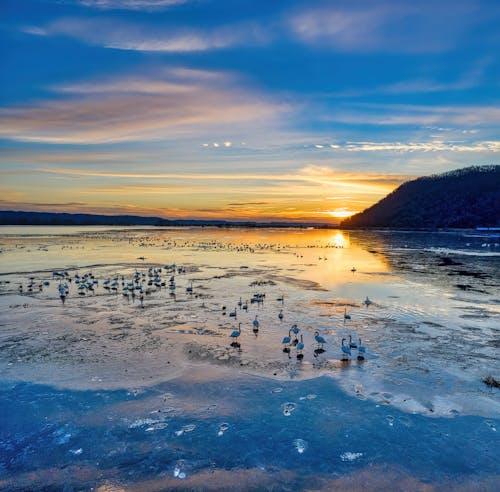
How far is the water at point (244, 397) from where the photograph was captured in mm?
8375

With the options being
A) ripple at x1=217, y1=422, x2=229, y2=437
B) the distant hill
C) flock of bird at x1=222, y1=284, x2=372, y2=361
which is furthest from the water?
the distant hill

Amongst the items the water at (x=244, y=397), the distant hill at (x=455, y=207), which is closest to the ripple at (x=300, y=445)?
the water at (x=244, y=397)

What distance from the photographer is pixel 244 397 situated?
37.6 ft

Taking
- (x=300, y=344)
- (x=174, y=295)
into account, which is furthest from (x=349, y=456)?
(x=174, y=295)

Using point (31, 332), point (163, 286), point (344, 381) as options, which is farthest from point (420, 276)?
point (31, 332)

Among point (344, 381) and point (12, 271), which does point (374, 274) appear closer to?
point (344, 381)

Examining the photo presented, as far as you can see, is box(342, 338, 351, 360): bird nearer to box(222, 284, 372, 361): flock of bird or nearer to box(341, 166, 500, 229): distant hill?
box(222, 284, 372, 361): flock of bird

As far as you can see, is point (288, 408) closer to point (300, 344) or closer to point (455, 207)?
point (300, 344)

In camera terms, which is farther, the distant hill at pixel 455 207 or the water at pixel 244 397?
the distant hill at pixel 455 207

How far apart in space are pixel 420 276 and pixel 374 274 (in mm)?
4000

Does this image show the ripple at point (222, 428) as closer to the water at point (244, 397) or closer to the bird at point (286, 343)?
the water at point (244, 397)

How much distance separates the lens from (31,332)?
17297 millimetres

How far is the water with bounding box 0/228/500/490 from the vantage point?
8.38 meters

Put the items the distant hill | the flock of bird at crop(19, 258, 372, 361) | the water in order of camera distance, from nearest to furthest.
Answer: the water < the flock of bird at crop(19, 258, 372, 361) < the distant hill
